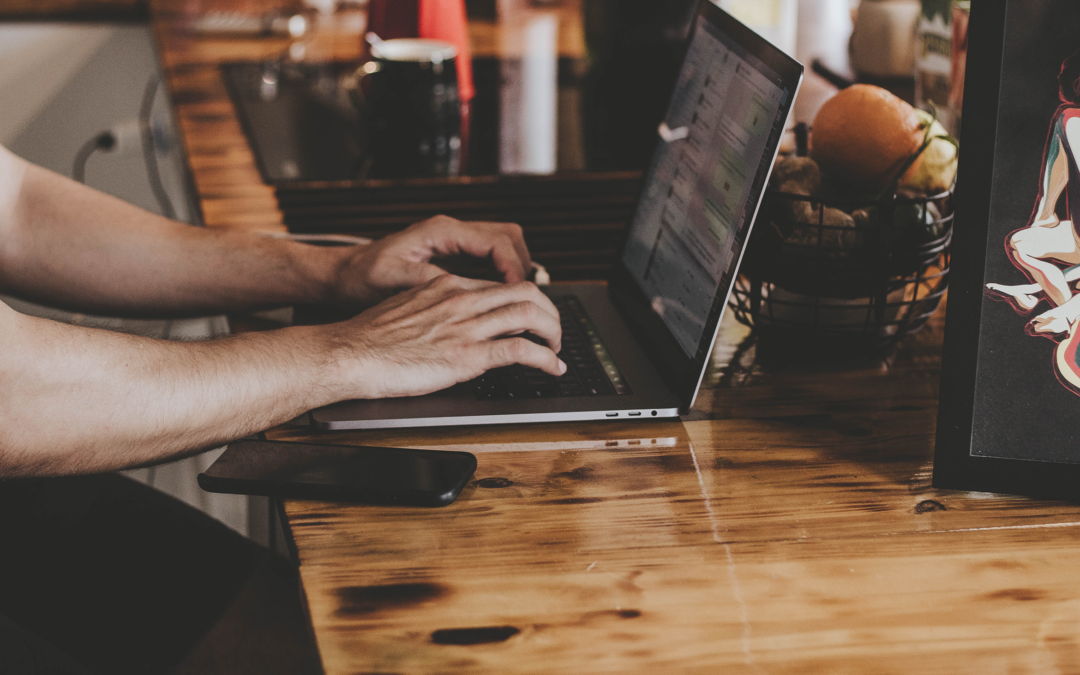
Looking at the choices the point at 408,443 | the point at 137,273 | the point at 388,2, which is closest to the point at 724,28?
the point at 408,443

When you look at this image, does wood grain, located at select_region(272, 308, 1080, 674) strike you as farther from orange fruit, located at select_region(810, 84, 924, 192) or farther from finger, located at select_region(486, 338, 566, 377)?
orange fruit, located at select_region(810, 84, 924, 192)

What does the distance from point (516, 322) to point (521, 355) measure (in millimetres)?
35

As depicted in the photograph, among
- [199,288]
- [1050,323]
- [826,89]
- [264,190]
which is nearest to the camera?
[1050,323]

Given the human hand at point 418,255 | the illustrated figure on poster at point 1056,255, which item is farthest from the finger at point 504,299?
the illustrated figure on poster at point 1056,255

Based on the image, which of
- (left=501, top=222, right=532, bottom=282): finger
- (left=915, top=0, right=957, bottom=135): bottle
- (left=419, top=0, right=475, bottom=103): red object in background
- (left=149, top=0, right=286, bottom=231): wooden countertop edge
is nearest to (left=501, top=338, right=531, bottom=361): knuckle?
(left=501, top=222, right=532, bottom=282): finger

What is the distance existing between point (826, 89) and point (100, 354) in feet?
4.19

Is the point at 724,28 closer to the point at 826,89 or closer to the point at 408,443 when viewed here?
the point at 408,443

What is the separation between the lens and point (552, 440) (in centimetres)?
73

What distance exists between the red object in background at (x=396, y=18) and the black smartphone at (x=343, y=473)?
1.21 m

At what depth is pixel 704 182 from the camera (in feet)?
2.63

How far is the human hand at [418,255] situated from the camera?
3.05 feet

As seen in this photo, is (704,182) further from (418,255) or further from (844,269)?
(418,255)

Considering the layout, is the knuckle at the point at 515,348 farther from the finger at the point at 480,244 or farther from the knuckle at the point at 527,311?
the finger at the point at 480,244

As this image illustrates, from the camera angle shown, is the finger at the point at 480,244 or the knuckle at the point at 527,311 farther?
the finger at the point at 480,244
